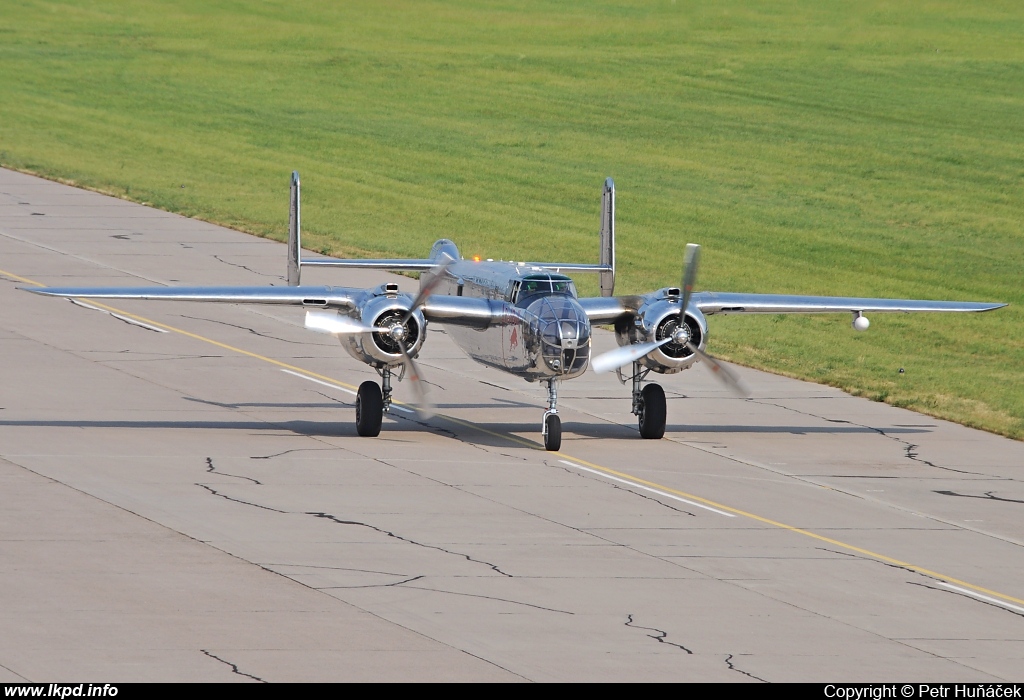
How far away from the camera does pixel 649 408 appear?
84.2ft

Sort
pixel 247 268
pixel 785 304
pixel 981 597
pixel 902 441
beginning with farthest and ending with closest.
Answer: pixel 247 268, pixel 902 441, pixel 785 304, pixel 981 597

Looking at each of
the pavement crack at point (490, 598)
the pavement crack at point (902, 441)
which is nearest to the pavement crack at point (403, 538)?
the pavement crack at point (490, 598)

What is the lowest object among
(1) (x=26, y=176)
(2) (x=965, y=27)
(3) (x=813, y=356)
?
(3) (x=813, y=356)

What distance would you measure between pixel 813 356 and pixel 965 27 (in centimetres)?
4970

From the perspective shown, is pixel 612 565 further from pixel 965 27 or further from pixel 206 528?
pixel 965 27

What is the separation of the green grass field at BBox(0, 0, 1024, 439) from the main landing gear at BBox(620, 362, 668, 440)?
19.0 feet

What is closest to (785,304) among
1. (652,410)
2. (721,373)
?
(721,373)

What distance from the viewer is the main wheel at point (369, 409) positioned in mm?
24984

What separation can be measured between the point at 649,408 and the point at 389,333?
4407 millimetres

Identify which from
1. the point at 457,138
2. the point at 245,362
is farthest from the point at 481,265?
the point at 457,138

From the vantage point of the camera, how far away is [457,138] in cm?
6078

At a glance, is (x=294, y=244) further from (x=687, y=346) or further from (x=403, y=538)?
(x=403, y=538)

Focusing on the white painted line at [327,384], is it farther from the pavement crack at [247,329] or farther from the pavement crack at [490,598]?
the pavement crack at [490,598]
